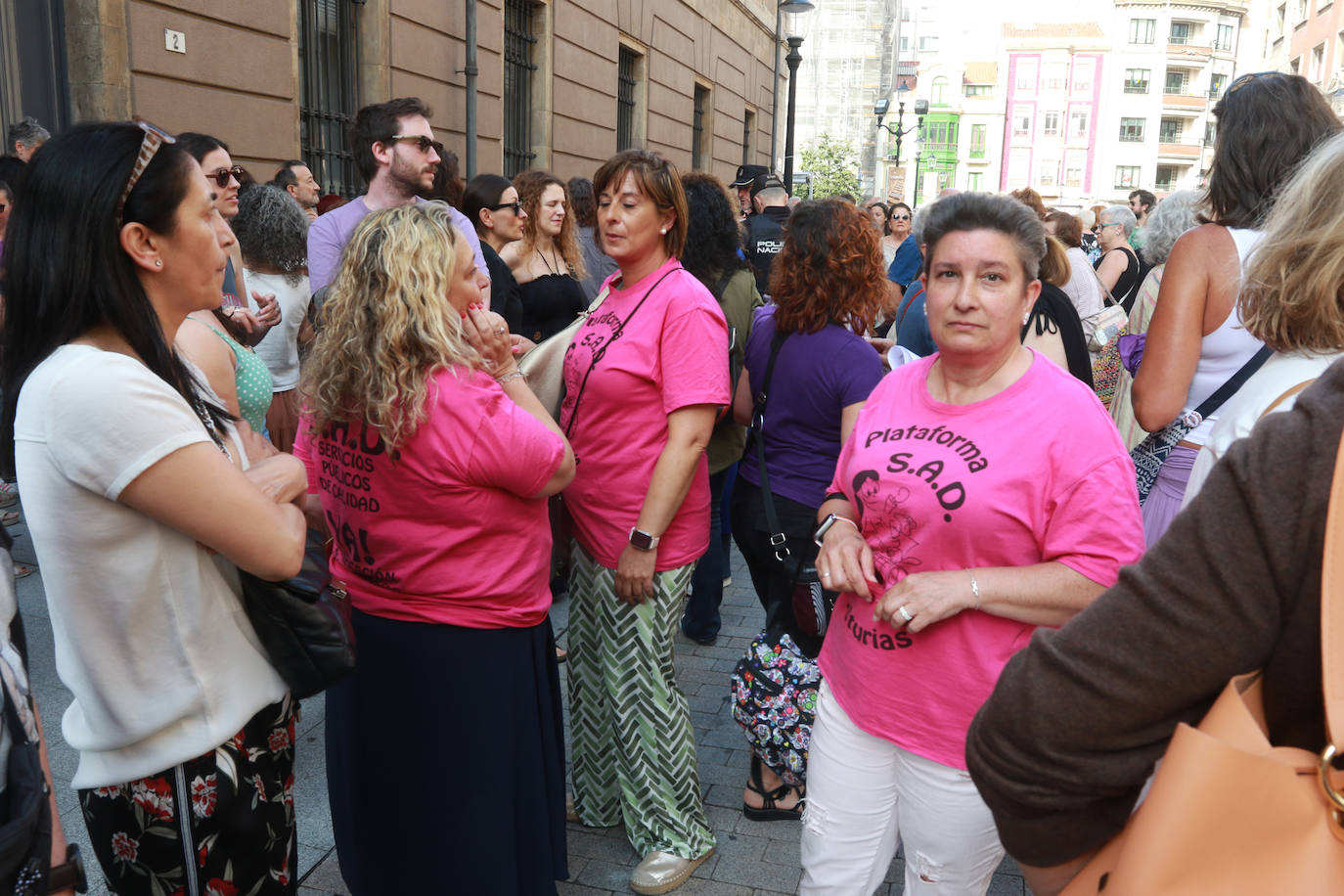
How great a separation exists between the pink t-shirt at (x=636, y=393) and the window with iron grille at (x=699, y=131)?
19357mm

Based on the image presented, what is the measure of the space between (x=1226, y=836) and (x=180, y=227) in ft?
6.26

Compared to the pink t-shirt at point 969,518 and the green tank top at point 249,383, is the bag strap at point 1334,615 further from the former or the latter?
the green tank top at point 249,383

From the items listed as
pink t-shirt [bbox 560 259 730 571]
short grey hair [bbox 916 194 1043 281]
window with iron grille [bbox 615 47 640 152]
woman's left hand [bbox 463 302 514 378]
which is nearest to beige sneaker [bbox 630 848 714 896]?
pink t-shirt [bbox 560 259 730 571]

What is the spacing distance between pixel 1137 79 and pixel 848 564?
84.2m

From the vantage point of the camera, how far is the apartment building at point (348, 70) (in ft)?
22.7

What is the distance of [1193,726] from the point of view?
0.98 m

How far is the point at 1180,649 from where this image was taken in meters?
0.97

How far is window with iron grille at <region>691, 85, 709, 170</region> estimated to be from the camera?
21609 millimetres

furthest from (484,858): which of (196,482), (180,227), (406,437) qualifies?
(180,227)

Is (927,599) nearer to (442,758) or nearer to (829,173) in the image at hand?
(442,758)

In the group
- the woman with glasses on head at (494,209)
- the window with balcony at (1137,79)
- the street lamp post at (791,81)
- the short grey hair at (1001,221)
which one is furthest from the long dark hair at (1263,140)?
the window with balcony at (1137,79)

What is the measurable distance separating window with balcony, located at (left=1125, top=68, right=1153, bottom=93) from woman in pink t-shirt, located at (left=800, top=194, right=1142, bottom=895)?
274 ft

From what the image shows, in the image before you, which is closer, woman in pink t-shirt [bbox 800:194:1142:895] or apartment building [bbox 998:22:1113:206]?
woman in pink t-shirt [bbox 800:194:1142:895]

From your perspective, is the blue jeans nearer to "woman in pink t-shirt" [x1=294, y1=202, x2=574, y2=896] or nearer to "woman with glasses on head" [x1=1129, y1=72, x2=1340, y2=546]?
"woman in pink t-shirt" [x1=294, y1=202, x2=574, y2=896]
